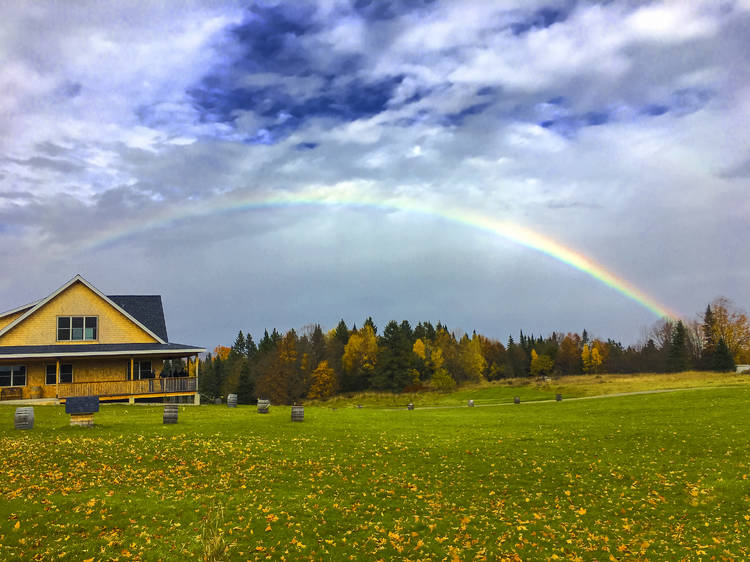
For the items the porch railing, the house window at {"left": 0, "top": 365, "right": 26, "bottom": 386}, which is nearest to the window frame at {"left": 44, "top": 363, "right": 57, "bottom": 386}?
the house window at {"left": 0, "top": 365, "right": 26, "bottom": 386}

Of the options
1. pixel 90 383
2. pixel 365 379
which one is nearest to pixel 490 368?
pixel 365 379

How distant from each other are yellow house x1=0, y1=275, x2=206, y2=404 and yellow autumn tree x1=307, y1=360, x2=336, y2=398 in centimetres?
5938

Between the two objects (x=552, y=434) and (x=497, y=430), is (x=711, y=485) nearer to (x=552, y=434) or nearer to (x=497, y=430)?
(x=552, y=434)

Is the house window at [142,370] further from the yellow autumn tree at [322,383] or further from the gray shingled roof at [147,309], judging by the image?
the yellow autumn tree at [322,383]

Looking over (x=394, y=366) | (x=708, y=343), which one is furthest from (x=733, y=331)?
(x=394, y=366)

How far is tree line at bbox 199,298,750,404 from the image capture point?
10244 centimetres

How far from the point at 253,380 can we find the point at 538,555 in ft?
338

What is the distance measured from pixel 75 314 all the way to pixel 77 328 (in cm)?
116

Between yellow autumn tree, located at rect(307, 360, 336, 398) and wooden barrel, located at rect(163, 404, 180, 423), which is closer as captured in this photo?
wooden barrel, located at rect(163, 404, 180, 423)

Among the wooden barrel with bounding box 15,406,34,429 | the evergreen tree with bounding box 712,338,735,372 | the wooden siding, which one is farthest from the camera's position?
the evergreen tree with bounding box 712,338,735,372

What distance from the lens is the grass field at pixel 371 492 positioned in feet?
40.5

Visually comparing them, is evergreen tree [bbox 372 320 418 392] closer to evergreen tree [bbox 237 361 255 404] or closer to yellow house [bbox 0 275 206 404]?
evergreen tree [bbox 237 361 255 404]

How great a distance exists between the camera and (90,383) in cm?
4072

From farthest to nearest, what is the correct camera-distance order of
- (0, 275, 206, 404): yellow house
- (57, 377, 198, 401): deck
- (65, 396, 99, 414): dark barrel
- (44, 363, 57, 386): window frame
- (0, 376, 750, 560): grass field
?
(44, 363, 57, 386): window frame < (0, 275, 206, 404): yellow house < (57, 377, 198, 401): deck < (65, 396, 99, 414): dark barrel < (0, 376, 750, 560): grass field
